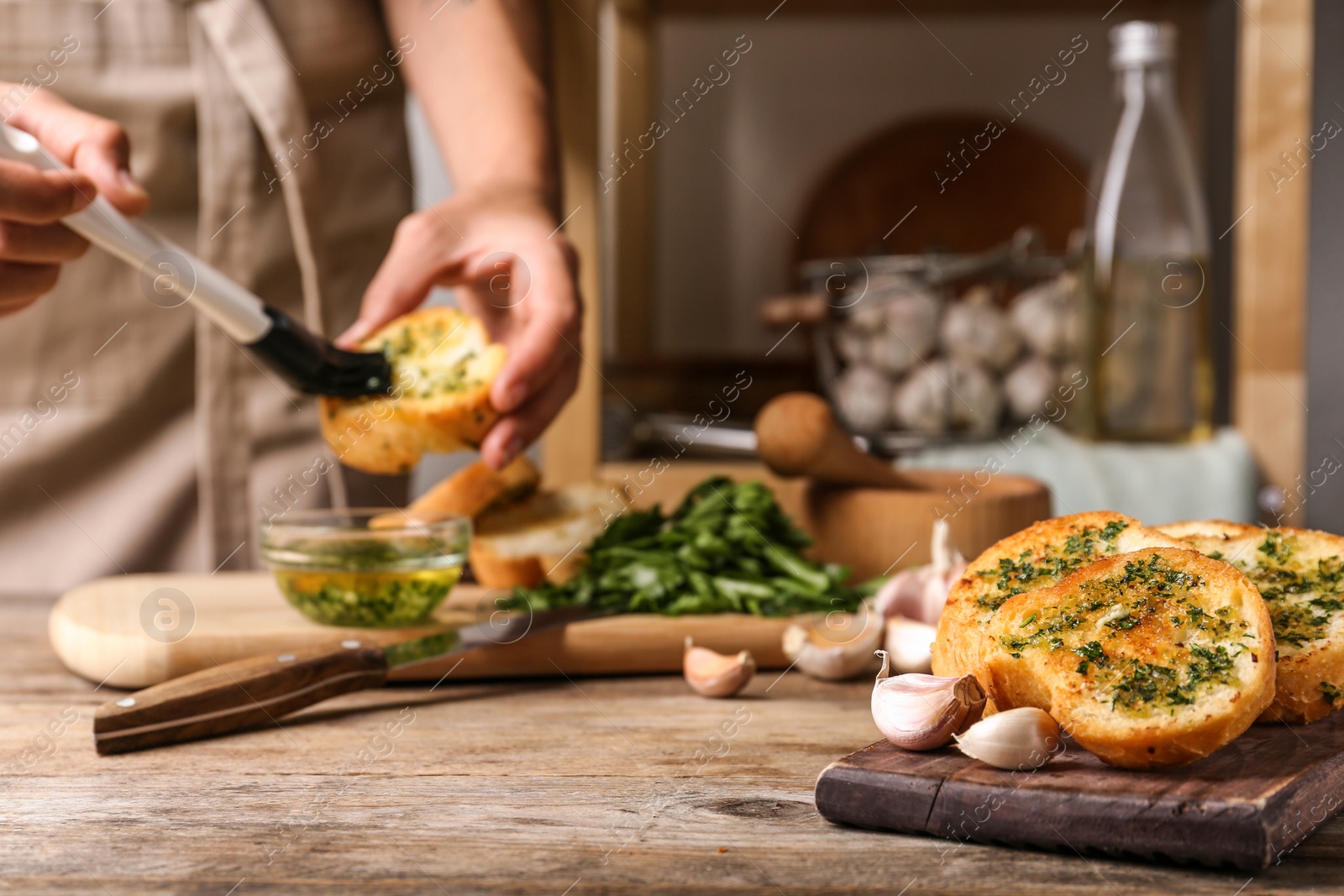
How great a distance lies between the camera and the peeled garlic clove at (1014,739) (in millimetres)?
561

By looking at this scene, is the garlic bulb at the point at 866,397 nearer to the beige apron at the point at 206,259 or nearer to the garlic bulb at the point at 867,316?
the garlic bulb at the point at 867,316

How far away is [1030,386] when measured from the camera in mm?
1568

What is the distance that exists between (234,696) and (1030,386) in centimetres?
114

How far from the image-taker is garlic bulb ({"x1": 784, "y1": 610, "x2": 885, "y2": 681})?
2.85 feet

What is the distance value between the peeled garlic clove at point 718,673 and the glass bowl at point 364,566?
24cm

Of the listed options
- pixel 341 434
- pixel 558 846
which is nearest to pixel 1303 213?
pixel 341 434

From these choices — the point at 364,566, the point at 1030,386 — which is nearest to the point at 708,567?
the point at 364,566

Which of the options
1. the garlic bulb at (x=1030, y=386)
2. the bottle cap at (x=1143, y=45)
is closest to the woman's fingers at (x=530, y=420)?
the garlic bulb at (x=1030, y=386)

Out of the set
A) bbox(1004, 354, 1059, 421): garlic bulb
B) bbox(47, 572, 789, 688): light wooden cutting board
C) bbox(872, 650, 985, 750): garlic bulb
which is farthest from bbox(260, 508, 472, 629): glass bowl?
bbox(1004, 354, 1059, 421): garlic bulb

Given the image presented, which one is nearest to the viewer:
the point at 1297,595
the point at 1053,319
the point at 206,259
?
the point at 1297,595

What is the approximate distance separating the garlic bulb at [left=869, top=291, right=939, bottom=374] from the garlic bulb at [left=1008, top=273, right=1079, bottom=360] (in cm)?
13

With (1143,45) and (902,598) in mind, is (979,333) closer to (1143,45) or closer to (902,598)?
(1143,45)

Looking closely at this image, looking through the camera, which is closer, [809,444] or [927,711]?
[927,711]

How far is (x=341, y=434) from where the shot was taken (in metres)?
1.08
